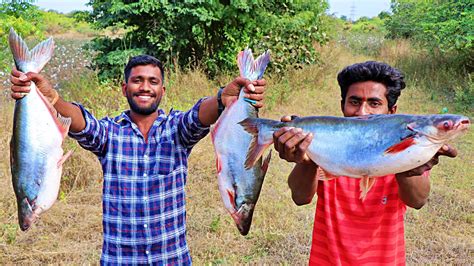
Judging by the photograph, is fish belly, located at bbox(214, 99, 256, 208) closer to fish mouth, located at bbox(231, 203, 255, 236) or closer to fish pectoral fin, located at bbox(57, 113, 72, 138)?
fish mouth, located at bbox(231, 203, 255, 236)

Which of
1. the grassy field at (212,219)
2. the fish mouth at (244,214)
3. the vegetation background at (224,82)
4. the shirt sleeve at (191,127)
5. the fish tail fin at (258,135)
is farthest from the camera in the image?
the vegetation background at (224,82)

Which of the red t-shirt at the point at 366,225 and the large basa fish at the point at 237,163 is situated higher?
the large basa fish at the point at 237,163

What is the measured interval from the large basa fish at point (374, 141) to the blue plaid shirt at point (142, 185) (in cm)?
79

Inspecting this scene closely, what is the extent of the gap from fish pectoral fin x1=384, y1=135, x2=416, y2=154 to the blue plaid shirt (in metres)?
1.13

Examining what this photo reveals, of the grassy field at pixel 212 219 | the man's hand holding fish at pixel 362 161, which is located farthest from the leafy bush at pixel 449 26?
the man's hand holding fish at pixel 362 161

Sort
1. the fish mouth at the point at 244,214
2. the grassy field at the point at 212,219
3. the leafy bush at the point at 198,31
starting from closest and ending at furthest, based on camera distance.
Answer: the fish mouth at the point at 244,214 → the grassy field at the point at 212,219 → the leafy bush at the point at 198,31

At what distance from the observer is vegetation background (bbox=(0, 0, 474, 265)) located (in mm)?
4480

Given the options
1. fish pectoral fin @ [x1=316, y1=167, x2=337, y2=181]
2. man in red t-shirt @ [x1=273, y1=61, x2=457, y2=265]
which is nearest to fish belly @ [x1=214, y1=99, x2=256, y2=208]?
man in red t-shirt @ [x1=273, y1=61, x2=457, y2=265]

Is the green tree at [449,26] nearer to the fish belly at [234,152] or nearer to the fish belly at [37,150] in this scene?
the fish belly at [234,152]

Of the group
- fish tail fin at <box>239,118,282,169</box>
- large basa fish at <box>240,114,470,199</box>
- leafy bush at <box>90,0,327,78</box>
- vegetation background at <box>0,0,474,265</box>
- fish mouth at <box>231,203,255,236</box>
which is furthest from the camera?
leafy bush at <box>90,0,327,78</box>

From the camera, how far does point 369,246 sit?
2.25 meters

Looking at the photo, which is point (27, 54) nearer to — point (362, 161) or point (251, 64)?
point (251, 64)

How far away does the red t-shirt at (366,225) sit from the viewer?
224 centimetres

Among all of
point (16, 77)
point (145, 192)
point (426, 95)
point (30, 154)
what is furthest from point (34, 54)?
point (426, 95)
